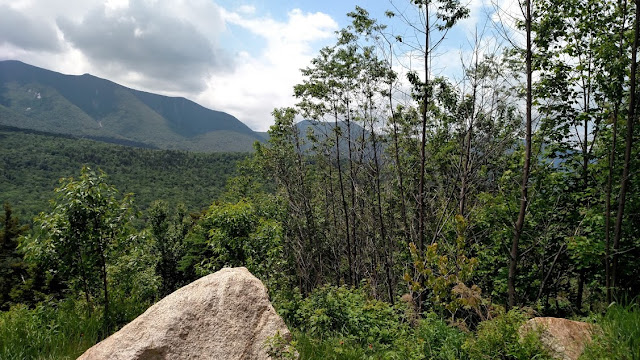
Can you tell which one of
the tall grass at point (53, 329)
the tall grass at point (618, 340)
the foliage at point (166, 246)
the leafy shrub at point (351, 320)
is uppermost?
the tall grass at point (618, 340)

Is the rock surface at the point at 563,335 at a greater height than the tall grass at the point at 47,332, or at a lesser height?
greater

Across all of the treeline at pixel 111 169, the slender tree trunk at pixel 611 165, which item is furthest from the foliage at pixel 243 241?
the treeline at pixel 111 169

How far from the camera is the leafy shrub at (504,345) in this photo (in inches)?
156

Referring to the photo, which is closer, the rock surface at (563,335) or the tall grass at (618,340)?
the tall grass at (618,340)

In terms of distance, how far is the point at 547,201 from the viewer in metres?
10.2

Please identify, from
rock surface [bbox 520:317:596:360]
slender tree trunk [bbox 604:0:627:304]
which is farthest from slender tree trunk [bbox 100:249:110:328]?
slender tree trunk [bbox 604:0:627:304]

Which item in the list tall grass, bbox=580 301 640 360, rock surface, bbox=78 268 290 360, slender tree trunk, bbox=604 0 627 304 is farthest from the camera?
slender tree trunk, bbox=604 0 627 304

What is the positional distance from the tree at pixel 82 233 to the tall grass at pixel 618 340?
6.70 metres

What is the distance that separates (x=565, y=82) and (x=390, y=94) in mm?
5431

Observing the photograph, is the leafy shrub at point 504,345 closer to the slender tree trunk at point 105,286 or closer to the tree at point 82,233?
the slender tree trunk at point 105,286

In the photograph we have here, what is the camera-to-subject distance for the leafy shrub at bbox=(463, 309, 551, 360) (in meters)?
3.97

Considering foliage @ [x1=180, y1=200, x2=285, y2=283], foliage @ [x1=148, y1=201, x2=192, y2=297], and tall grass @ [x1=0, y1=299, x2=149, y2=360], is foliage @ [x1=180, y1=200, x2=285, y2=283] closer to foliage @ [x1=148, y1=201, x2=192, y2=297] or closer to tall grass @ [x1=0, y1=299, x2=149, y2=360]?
tall grass @ [x1=0, y1=299, x2=149, y2=360]

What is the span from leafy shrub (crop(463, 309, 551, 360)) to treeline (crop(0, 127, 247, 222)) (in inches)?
2651

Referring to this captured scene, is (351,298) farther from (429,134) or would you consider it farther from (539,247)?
(429,134)
